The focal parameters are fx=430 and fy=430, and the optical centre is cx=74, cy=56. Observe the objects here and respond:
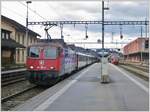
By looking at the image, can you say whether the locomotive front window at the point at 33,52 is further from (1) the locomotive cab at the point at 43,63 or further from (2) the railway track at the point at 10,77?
(2) the railway track at the point at 10,77

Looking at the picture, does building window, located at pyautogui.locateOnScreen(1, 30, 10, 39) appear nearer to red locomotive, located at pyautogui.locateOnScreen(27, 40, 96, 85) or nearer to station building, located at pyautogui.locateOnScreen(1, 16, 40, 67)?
station building, located at pyautogui.locateOnScreen(1, 16, 40, 67)

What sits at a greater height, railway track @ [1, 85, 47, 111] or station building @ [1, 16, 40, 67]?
station building @ [1, 16, 40, 67]

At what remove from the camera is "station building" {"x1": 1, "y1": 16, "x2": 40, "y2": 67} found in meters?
49.2

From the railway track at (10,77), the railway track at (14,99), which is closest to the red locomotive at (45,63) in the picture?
the railway track at (14,99)

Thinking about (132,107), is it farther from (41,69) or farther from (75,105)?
(41,69)

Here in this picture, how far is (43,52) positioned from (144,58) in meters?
72.6

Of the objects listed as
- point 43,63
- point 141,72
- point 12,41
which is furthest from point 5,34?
point 43,63

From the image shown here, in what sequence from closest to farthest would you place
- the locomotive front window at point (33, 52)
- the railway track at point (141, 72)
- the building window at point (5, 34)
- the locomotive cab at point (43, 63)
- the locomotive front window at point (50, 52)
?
the locomotive cab at point (43, 63) → the locomotive front window at point (50, 52) → the locomotive front window at point (33, 52) → the railway track at point (141, 72) → the building window at point (5, 34)

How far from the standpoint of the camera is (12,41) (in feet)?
174

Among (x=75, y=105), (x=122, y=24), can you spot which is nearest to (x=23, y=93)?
(x=75, y=105)

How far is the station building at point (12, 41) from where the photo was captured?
4916 cm

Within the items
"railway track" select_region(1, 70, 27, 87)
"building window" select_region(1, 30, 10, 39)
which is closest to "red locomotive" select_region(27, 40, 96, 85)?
"railway track" select_region(1, 70, 27, 87)

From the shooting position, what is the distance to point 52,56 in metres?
25.3

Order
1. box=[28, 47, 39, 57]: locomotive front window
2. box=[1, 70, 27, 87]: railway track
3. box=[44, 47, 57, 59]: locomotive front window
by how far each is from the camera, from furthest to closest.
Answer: box=[1, 70, 27, 87]: railway track < box=[28, 47, 39, 57]: locomotive front window < box=[44, 47, 57, 59]: locomotive front window
